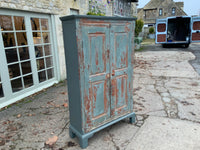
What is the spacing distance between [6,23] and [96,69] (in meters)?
2.83

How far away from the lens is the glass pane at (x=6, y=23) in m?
3.67

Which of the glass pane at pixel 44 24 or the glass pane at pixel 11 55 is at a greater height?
the glass pane at pixel 44 24

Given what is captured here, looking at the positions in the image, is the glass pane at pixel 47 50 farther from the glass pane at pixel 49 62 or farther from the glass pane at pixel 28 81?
the glass pane at pixel 28 81

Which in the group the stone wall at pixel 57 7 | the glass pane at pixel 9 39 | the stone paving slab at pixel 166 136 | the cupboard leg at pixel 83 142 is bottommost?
the stone paving slab at pixel 166 136

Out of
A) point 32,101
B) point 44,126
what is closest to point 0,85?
point 32,101

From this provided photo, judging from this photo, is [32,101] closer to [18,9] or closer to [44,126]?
[44,126]

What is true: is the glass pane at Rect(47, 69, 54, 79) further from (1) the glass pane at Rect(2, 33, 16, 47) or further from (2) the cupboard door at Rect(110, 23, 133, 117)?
(2) the cupboard door at Rect(110, 23, 133, 117)

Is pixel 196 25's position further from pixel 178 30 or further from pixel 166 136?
pixel 166 136

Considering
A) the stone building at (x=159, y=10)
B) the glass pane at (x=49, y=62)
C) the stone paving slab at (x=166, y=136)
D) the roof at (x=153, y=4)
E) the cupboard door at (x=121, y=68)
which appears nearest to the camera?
the stone paving slab at (x=166, y=136)

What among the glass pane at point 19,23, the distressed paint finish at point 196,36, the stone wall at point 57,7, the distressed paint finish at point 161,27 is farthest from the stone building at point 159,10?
the glass pane at point 19,23

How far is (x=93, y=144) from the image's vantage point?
246 cm

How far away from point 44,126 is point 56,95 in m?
1.53

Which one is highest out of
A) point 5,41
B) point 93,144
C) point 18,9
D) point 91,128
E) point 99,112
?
point 18,9

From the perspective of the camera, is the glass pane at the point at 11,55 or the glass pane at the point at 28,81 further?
the glass pane at the point at 28,81
